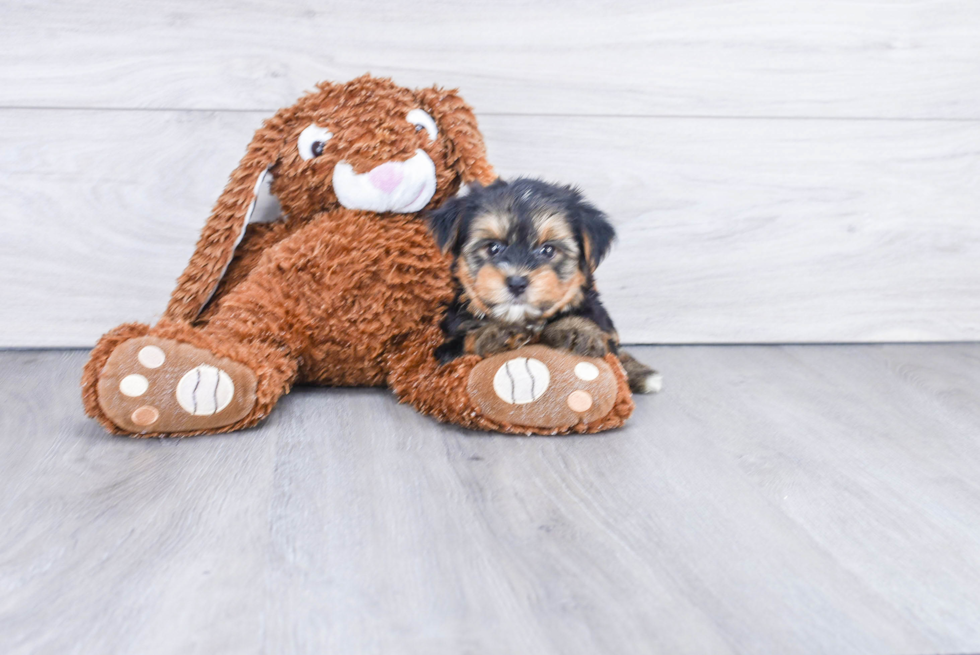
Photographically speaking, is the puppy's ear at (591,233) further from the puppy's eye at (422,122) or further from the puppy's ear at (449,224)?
the puppy's eye at (422,122)

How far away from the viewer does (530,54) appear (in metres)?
1.85

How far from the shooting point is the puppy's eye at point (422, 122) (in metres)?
1.57

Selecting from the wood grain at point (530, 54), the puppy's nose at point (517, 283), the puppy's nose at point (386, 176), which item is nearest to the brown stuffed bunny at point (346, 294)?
the puppy's nose at point (386, 176)

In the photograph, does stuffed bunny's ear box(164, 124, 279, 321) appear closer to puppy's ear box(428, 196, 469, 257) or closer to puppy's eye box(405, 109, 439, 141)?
puppy's eye box(405, 109, 439, 141)

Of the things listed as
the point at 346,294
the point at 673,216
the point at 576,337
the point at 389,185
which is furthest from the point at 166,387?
the point at 673,216

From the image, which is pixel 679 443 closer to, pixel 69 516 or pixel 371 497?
pixel 371 497

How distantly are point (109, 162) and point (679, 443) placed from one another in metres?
1.34

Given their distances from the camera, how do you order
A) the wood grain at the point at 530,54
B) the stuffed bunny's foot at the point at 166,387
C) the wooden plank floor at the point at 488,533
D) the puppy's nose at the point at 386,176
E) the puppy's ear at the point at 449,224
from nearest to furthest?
the wooden plank floor at the point at 488,533 < the stuffed bunny's foot at the point at 166,387 < the puppy's ear at the point at 449,224 < the puppy's nose at the point at 386,176 < the wood grain at the point at 530,54

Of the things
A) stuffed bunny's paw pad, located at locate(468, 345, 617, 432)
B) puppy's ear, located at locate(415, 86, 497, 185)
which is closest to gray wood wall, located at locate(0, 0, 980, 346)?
puppy's ear, located at locate(415, 86, 497, 185)

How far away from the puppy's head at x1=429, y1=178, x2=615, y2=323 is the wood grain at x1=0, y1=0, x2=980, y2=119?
0.54 m

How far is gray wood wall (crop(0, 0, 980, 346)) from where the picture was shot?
1.77m

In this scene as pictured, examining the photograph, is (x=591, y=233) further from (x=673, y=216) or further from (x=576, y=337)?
(x=673, y=216)

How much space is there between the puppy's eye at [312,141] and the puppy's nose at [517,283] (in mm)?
495

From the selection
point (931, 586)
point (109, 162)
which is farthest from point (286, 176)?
point (931, 586)
